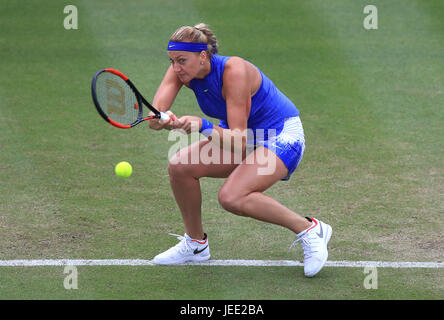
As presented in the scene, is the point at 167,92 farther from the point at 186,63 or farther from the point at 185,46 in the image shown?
the point at 185,46

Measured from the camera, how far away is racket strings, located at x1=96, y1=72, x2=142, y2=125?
16.6 feet

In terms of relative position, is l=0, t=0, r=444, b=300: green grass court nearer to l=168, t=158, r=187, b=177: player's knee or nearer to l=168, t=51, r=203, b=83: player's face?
l=168, t=158, r=187, b=177: player's knee

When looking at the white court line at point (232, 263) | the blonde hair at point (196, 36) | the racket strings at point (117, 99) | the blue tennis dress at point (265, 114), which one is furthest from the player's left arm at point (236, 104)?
the white court line at point (232, 263)

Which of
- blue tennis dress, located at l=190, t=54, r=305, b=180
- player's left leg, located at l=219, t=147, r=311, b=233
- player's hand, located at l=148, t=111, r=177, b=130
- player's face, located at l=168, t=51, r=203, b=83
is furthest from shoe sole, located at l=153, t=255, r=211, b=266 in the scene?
player's face, located at l=168, t=51, r=203, b=83

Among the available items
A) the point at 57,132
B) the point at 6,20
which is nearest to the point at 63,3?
the point at 6,20

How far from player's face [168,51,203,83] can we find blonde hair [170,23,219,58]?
95 mm

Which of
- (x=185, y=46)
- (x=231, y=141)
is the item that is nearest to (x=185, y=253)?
(x=231, y=141)

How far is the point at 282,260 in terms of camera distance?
5672mm

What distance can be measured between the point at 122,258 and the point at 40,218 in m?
1.15

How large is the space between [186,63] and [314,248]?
1.66 metres

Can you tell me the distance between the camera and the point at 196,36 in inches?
207
